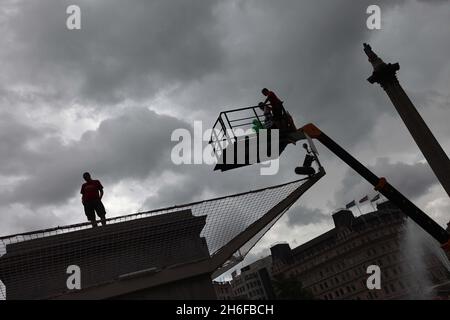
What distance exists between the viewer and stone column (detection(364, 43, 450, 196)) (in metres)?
22.9

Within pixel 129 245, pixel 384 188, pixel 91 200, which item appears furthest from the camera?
pixel 384 188

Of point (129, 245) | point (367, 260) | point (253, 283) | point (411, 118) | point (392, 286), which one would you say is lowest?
point (129, 245)

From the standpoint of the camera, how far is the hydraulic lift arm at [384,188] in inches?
502

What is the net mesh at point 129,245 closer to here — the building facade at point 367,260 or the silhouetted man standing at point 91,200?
the silhouetted man standing at point 91,200

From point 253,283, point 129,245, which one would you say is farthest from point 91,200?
point 253,283

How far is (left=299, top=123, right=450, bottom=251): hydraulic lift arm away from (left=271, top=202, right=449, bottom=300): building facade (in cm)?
7937

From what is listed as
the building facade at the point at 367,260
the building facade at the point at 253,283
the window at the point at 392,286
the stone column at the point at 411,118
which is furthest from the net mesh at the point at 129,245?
the building facade at the point at 253,283

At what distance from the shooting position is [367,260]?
90.2 m

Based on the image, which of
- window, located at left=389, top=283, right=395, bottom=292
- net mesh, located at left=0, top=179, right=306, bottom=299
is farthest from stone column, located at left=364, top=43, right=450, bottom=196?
window, located at left=389, top=283, right=395, bottom=292

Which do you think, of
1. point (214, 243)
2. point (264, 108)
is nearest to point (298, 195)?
point (214, 243)

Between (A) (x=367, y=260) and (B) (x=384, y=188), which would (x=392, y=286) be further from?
(B) (x=384, y=188)

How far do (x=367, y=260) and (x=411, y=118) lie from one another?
7537 cm
